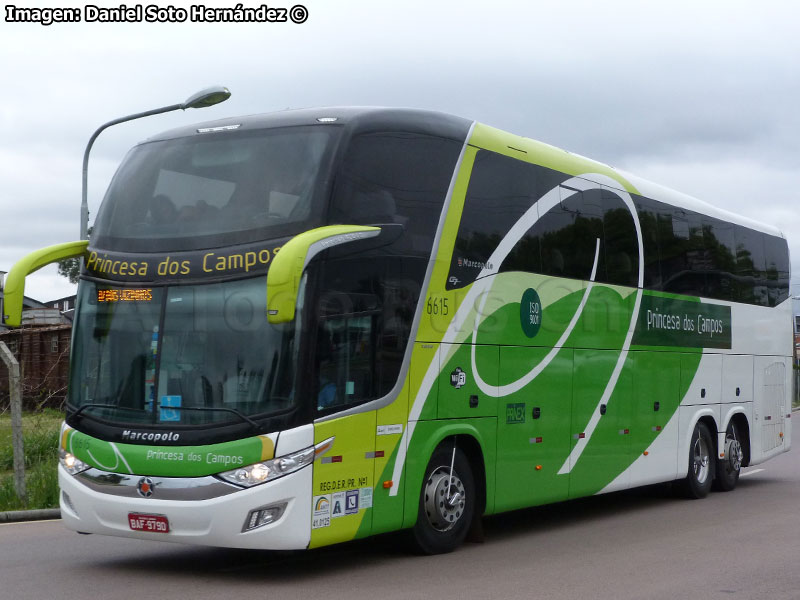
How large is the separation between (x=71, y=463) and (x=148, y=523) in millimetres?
1106

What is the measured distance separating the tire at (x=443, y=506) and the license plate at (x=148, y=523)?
2.49m

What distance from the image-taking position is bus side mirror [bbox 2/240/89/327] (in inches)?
380

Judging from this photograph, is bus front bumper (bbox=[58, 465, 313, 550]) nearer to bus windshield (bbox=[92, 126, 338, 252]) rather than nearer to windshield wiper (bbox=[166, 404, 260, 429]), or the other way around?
windshield wiper (bbox=[166, 404, 260, 429])

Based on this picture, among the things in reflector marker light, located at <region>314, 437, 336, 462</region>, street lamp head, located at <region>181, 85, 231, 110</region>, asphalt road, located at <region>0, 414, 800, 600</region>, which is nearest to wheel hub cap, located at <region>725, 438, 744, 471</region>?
asphalt road, located at <region>0, 414, 800, 600</region>

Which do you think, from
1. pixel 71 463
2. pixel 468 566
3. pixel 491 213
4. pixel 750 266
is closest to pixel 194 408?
pixel 71 463

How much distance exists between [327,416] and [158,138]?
336cm

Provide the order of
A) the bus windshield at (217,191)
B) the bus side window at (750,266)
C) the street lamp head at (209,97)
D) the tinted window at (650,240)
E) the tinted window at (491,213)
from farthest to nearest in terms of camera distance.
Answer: the bus side window at (750,266), the street lamp head at (209,97), the tinted window at (650,240), the tinted window at (491,213), the bus windshield at (217,191)

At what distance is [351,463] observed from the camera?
9.61 m

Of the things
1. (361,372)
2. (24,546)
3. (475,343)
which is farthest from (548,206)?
(24,546)

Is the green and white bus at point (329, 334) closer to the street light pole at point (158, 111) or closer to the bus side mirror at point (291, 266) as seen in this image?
the bus side mirror at point (291, 266)

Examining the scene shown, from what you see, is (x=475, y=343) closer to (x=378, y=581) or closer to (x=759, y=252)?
(x=378, y=581)

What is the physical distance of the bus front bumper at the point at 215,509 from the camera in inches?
352

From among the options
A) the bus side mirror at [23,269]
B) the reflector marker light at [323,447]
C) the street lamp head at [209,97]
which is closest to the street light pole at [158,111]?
the street lamp head at [209,97]

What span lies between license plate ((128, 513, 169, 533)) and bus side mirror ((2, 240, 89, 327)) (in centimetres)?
194
